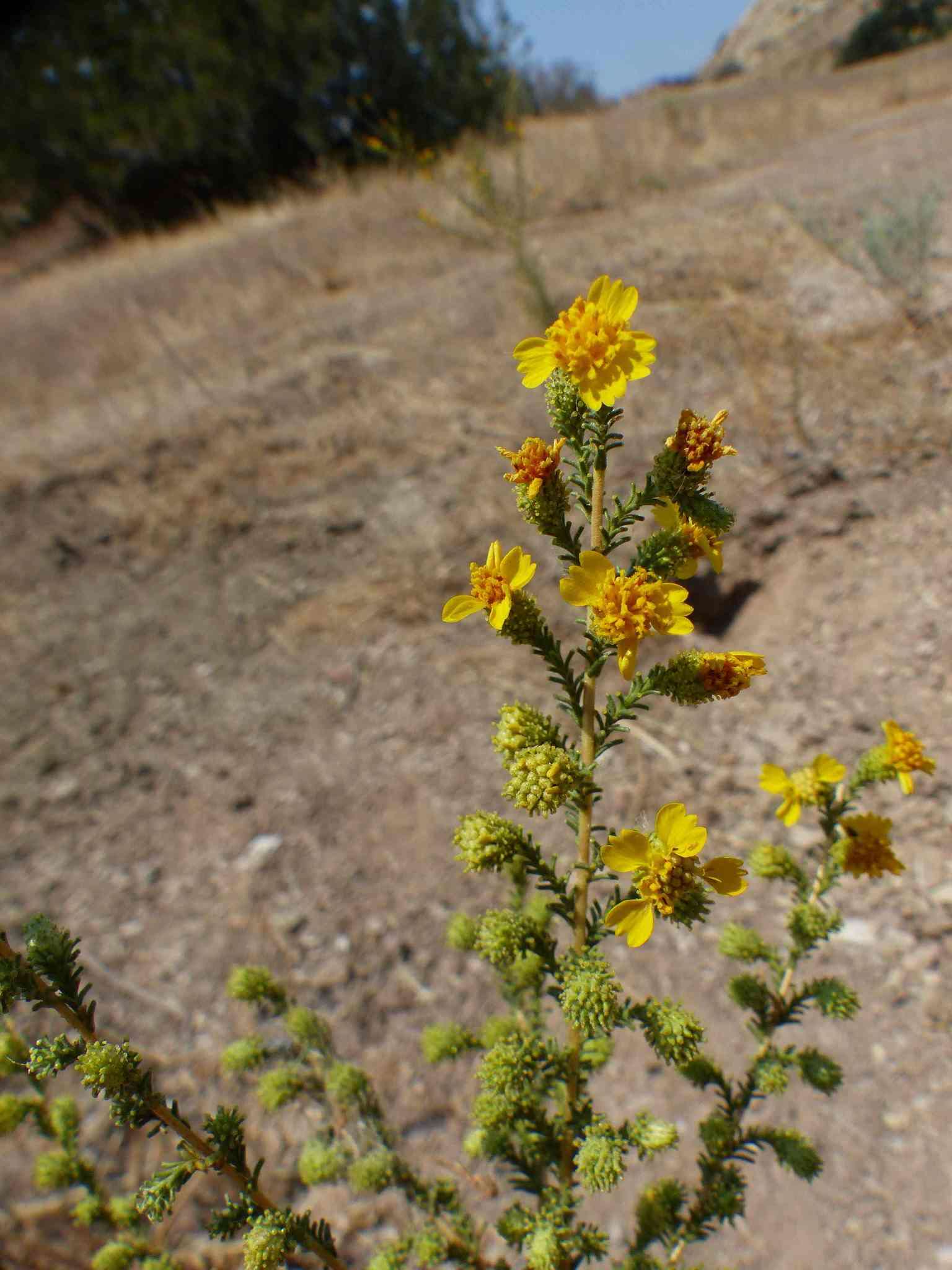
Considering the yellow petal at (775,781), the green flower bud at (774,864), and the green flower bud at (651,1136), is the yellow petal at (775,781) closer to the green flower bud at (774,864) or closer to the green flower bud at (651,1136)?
the green flower bud at (774,864)

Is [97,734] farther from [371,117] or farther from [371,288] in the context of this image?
[371,117]

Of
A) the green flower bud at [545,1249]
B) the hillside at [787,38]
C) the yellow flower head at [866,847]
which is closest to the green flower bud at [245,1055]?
the green flower bud at [545,1249]

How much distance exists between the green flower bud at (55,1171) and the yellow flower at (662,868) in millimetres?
1350

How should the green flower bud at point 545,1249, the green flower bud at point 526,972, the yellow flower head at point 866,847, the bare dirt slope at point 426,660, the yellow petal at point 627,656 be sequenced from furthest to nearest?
1. the bare dirt slope at point 426,660
2. the yellow flower head at point 866,847
3. the green flower bud at point 526,972
4. the green flower bud at point 545,1249
5. the yellow petal at point 627,656

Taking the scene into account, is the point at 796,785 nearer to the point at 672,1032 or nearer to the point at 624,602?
the point at 672,1032

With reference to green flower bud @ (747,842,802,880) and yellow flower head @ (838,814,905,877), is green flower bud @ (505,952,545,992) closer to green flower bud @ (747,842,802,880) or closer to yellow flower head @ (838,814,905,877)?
green flower bud @ (747,842,802,880)

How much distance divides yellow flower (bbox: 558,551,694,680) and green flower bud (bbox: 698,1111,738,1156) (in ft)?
3.09

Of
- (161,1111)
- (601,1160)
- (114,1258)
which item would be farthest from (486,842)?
(114,1258)

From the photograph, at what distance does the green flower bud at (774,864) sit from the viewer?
154 cm

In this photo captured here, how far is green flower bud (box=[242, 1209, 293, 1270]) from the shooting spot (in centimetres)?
110

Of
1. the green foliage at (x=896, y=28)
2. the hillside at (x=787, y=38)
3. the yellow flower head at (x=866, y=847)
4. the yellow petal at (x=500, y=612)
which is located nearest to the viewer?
the yellow petal at (x=500, y=612)

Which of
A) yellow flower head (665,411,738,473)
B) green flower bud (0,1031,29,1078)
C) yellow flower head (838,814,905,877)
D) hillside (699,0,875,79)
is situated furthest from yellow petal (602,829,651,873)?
hillside (699,0,875,79)

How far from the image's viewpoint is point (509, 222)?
507cm

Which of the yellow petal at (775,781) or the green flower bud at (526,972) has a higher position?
the yellow petal at (775,781)
